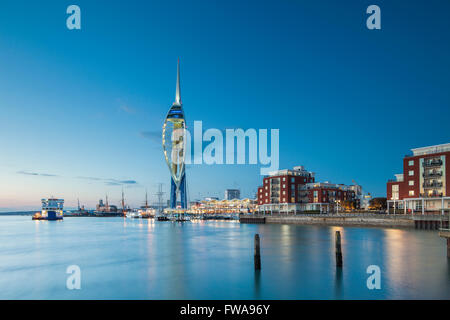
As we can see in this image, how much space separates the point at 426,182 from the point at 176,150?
95685mm

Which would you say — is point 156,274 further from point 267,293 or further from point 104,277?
point 267,293

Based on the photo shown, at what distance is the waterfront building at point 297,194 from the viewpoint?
98.6m

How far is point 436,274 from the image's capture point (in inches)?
800

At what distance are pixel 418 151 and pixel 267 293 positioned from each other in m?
60.6

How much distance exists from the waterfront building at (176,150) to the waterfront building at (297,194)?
44.0m

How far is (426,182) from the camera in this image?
62688 millimetres

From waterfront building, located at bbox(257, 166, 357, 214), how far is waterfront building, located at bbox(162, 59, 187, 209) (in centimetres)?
Answer: 4396

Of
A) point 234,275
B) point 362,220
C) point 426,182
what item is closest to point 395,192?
point 426,182

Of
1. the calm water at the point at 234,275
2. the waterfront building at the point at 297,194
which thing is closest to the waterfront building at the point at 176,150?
the waterfront building at the point at 297,194

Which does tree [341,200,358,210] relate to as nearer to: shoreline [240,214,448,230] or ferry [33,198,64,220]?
shoreline [240,214,448,230]

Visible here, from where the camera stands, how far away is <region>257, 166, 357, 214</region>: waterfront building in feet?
324

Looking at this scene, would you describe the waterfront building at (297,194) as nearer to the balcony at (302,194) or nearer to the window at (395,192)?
the balcony at (302,194)

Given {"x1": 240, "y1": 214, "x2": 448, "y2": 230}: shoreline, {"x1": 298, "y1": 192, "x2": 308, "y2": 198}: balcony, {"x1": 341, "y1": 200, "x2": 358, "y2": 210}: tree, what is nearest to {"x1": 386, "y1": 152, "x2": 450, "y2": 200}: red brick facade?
{"x1": 240, "y1": 214, "x2": 448, "y2": 230}: shoreline
